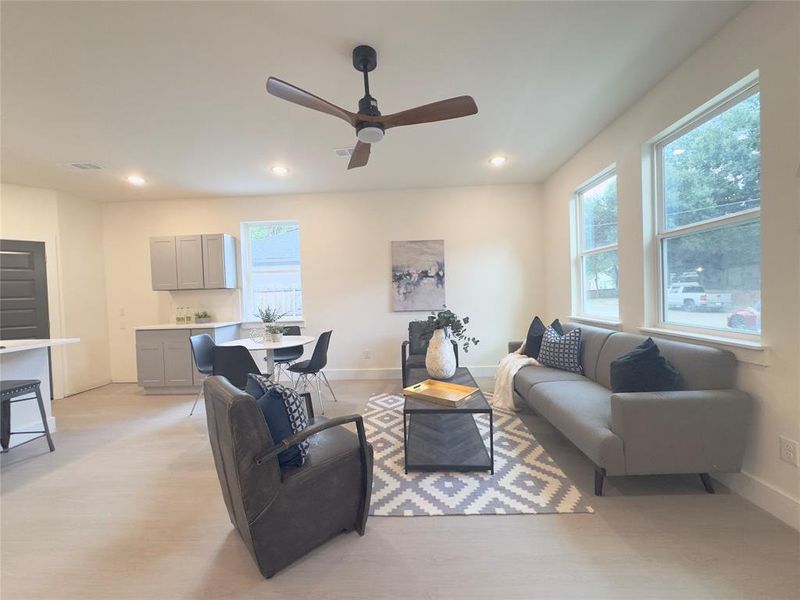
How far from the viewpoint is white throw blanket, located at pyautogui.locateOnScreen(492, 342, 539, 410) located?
3.11 m

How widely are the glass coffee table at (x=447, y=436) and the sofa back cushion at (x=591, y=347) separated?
3.48 ft

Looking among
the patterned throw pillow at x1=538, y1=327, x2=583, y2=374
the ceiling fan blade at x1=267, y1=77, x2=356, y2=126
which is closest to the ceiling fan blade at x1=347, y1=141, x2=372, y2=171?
the ceiling fan blade at x1=267, y1=77, x2=356, y2=126

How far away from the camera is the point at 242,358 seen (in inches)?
112

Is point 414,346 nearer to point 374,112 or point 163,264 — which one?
point 374,112

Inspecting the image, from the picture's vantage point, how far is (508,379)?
3129 millimetres

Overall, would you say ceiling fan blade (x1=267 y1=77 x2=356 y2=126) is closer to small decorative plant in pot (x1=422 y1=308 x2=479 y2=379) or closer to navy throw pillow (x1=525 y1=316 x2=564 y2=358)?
small decorative plant in pot (x1=422 y1=308 x2=479 y2=379)

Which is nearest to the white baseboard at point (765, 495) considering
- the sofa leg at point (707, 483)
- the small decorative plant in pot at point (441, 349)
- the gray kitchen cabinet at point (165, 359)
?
the sofa leg at point (707, 483)

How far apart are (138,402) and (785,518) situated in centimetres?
555

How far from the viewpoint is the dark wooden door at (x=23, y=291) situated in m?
3.75

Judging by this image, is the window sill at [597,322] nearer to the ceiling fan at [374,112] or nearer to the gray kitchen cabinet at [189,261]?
the ceiling fan at [374,112]

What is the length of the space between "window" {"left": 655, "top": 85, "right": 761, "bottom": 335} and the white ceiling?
1.70ft

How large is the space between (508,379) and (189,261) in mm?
4393

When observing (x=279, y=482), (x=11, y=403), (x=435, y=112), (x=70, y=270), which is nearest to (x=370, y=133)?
(x=435, y=112)

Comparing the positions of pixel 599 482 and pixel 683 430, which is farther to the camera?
pixel 599 482
